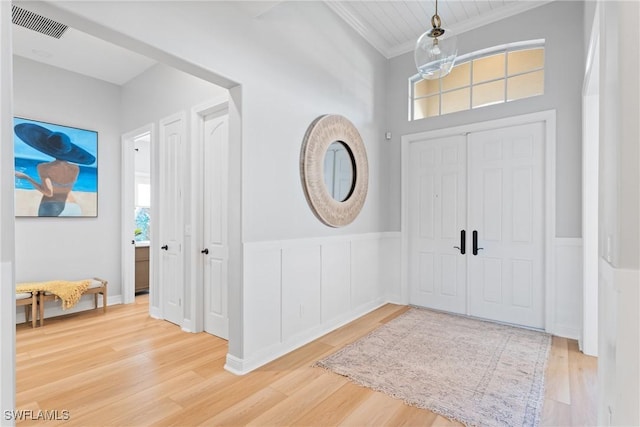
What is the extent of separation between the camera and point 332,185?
348cm

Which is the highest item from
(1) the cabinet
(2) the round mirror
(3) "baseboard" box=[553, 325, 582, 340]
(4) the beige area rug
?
(2) the round mirror

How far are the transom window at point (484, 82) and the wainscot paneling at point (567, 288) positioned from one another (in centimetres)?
165

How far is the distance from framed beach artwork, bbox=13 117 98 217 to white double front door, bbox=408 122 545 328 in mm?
4298

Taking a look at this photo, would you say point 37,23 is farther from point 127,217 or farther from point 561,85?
point 561,85

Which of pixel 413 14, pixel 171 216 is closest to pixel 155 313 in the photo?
pixel 171 216

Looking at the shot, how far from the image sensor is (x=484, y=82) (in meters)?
3.80

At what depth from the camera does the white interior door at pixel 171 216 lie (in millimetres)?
3609

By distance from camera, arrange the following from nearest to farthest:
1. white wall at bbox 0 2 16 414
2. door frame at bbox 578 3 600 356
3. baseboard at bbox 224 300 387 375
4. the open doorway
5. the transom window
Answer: white wall at bbox 0 2 16 414 → baseboard at bbox 224 300 387 375 → door frame at bbox 578 3 600 356 → the transom window → the open doorway

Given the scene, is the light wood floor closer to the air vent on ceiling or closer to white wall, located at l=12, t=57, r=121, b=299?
white wall, located at l=12, t=57, r=121, b=299

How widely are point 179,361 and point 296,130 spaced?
2.28m

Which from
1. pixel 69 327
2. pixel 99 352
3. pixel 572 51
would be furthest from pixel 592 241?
pixel 69 327

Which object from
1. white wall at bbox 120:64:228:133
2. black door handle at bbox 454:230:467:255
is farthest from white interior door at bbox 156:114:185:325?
black door handle at bbox 454:230:467:255

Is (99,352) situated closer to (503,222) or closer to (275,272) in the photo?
(275,272)

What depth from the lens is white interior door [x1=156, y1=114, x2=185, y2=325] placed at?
11.8 ft
